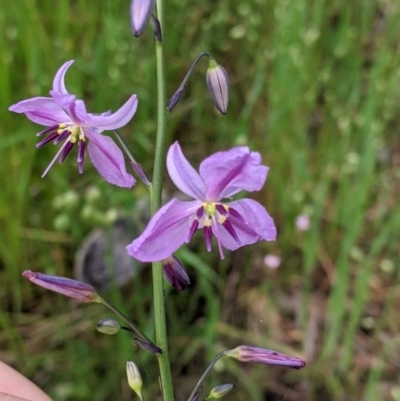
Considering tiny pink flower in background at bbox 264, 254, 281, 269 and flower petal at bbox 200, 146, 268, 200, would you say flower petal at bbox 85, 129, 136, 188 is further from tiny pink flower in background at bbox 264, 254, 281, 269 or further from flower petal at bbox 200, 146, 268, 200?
tiny pink flower in background at bbox 264, 254, 281, 269

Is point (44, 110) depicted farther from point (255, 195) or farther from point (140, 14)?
point (255, 195)

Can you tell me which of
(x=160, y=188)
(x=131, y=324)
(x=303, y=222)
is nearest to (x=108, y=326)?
(x=131, y=324)

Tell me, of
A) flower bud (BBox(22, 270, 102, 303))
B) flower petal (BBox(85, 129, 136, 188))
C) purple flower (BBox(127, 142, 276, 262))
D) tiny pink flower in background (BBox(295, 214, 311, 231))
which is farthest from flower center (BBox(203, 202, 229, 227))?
tiny pink flower in background (BBox(295, 214, 311, 231))

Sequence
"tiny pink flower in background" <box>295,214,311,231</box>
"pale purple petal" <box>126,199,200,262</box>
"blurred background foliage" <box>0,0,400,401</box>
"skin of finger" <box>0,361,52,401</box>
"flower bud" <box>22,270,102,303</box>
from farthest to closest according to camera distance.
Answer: "tiny pink flower in background" <box>295,214,311,231</box> → "blurred background foliage" <box>0,0,400,401</box> → "skin of finger" <box>0,361,52,401</box> → "flower bud" <box>22,270,102,303</box> → "pale purple petal" <box>126,199,200,262</box>

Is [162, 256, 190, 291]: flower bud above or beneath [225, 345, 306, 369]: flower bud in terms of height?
above

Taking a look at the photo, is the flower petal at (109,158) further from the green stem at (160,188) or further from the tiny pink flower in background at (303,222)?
the tiny pink flower in background at (303,222)

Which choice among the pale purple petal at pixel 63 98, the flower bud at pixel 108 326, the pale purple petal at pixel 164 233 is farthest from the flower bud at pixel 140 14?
the flower bud at pixel 108 326

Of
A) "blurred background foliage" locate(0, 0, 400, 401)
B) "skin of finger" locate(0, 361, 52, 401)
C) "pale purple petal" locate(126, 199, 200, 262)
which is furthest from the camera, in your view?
"blurred background foliage" locate(0, 0, 400, 401)
